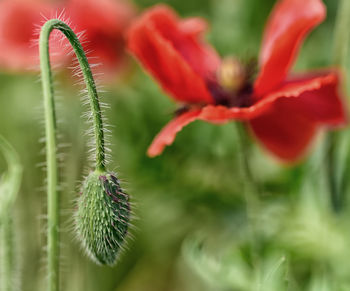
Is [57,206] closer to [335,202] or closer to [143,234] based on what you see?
[335,202]

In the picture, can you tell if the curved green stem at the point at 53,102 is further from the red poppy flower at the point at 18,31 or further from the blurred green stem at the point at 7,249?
the red poppy flower at the point at 18,31

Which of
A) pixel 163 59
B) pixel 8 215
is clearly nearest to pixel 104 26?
pixel 163 59

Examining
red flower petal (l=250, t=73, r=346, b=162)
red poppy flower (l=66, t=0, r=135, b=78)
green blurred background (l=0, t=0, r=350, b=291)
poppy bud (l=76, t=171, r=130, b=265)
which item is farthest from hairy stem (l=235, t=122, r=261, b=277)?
red poppy flower (l=66, t=0, r=135, b=78)

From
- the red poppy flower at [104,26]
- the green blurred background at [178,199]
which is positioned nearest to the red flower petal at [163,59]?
the green blurred background at [178,199]

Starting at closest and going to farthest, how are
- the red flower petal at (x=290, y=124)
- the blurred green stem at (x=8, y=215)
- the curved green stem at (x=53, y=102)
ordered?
the curved green stem at (x=53, y=102), the blurred green stem at (x=8, y=215), the red flower petal at (x=290, y=124)

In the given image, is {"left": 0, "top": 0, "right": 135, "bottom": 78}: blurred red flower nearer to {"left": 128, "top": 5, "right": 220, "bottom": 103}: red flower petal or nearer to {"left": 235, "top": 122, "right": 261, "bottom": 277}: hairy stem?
{"left": 128, "top": 5, "right": 220, "bottom": 103}: red flower petal

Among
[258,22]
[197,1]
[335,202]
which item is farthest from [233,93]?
[197,1]
